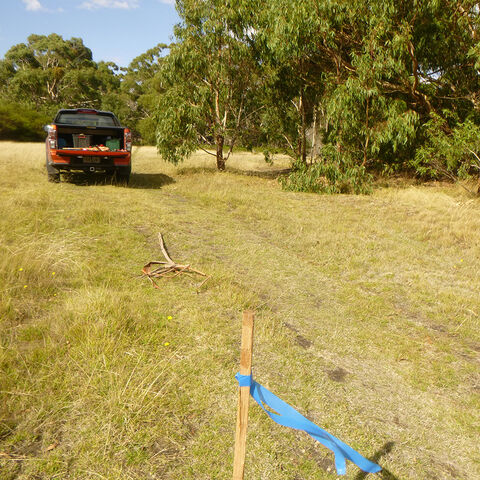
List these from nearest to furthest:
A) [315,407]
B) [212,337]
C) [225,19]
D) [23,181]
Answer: [315,407]
[212,337]
[23,181]
[225,19]

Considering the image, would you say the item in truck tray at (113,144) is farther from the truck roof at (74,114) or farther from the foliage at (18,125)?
the foliage at (18,125)

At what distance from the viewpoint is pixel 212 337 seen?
3.56 meters

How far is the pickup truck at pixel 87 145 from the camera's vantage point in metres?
9.53

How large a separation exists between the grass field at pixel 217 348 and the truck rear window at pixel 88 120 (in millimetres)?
4387

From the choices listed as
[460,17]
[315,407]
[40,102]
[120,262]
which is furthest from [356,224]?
[40,102]

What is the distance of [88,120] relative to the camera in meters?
11.1

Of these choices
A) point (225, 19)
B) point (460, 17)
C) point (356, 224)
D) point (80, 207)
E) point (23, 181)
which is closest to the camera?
point (80, 207)

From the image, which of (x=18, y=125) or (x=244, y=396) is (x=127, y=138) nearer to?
(x=244, y=396)

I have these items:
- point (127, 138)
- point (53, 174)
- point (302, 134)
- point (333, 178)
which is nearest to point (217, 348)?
point (127, 138)

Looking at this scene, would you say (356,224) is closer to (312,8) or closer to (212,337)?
(212,337)

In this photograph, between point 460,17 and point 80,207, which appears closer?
point 80,207

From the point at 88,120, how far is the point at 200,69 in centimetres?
607

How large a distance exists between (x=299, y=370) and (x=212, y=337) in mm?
848

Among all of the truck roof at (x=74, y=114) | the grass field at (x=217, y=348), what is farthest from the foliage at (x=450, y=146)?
the truck roof at (x=74, y=114)
